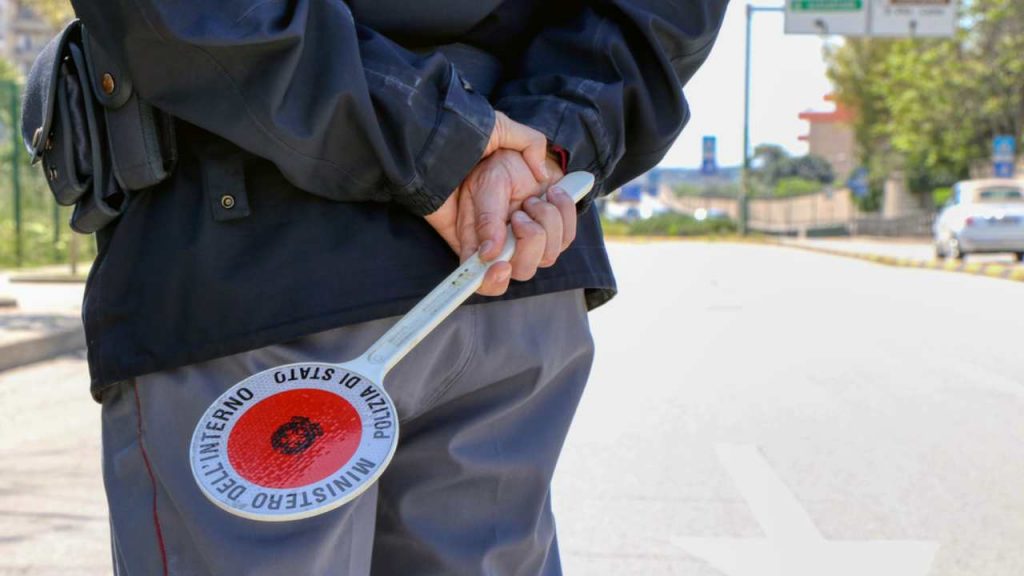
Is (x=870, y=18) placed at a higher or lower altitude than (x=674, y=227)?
higher

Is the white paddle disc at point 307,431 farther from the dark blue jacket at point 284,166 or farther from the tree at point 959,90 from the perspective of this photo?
the tree at point 959,90

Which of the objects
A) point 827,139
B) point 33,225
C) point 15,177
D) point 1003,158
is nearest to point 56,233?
point 33,225

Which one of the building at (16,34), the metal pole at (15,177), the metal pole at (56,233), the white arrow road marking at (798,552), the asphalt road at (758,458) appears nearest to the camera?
the white arrow road marking at (798,552)

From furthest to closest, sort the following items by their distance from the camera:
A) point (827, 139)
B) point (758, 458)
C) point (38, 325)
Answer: point (827, 139), point (38, 325), point (758, 458)

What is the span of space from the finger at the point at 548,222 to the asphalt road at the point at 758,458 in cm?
239

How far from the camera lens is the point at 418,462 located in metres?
1.24

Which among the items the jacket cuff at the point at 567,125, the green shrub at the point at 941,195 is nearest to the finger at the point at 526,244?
the jacket cuff at the point at 567,125

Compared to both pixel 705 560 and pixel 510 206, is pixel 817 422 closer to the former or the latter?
pixel 705 560

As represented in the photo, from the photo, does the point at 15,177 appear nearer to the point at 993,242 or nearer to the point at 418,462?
the point at 993,242

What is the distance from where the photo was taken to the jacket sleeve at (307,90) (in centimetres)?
107

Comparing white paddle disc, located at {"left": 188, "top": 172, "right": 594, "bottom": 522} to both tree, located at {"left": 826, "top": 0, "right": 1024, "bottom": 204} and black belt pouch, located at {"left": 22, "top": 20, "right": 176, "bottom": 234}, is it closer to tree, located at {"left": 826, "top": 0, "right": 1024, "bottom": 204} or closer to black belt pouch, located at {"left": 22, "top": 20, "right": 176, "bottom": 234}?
black belt pouch, located at {"left": 22, "top": 20, "right": 176, "bottom": 234}

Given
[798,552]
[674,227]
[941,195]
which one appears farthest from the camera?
[941,195]

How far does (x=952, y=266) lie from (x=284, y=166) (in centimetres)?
1811

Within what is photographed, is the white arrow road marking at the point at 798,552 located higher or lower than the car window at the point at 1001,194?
higher
